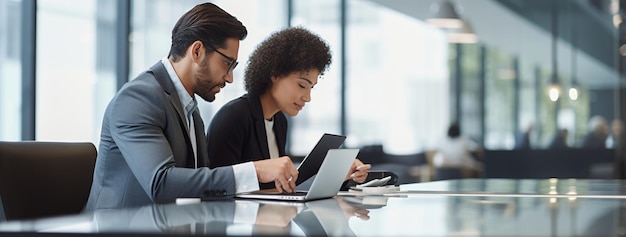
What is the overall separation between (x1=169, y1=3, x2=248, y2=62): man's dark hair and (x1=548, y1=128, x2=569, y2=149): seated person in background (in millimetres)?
5250

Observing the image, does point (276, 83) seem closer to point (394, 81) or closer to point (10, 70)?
point (10, 70)

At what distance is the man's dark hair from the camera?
8.55 ft

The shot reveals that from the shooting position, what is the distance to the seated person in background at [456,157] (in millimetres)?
7652

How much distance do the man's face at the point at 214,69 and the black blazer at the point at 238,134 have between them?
383mm

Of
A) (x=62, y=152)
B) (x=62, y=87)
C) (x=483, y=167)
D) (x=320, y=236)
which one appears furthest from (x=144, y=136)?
(x=483, y=167)

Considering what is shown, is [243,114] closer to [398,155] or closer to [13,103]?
[13,103]

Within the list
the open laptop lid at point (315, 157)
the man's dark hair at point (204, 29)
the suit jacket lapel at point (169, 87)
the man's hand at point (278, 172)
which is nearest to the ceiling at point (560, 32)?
the open laptop lid at point (315, 157)

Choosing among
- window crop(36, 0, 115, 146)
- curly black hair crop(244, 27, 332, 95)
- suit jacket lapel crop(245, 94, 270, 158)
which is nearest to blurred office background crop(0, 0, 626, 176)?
window crop(36, 0, 115, 146)

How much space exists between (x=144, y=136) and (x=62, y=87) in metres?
3.60

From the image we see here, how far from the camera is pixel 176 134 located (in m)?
2.46

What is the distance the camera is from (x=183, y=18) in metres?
2.65

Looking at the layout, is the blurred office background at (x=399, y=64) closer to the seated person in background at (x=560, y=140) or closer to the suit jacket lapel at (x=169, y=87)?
the seated person in background at (x=560, y=140)

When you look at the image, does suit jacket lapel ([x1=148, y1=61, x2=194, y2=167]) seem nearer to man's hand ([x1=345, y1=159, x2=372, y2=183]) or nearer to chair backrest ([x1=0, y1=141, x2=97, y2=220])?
chair backrest ([x1=0, y1=141, x2=97, y2=220])

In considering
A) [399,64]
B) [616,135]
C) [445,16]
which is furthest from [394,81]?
[616,135]
